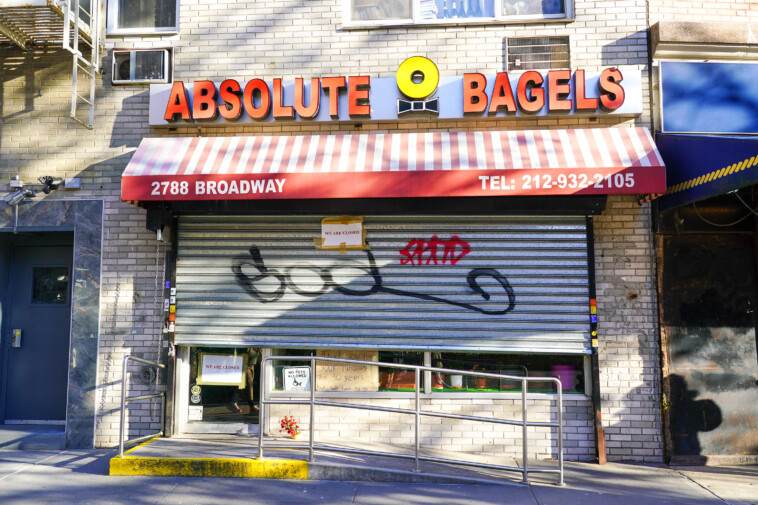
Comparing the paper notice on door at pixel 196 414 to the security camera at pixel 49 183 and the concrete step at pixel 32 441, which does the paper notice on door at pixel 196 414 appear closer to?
the concrete step at pixel 32 441

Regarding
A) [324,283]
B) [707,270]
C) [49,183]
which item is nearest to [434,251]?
[324,283]

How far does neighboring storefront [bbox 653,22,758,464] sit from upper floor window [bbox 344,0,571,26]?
1.46 m

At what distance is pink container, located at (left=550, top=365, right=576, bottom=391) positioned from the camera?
23.4 ft

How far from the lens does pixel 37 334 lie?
26.0 feet

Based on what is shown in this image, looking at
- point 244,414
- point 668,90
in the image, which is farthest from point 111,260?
point 668,90

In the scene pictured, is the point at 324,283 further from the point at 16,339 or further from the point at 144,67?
the point at 16,339

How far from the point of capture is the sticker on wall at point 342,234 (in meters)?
7.27

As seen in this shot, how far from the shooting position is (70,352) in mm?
7422

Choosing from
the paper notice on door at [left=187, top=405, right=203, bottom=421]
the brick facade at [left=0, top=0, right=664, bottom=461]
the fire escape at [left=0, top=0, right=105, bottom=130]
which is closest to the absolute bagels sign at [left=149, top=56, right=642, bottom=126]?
the brick facade at [left=0, top=0, right=664, bottom=461]

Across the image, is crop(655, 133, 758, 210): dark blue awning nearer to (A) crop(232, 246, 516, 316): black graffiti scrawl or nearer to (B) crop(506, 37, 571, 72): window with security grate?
(B) crop(506, 37, 571, 72): window with security grate

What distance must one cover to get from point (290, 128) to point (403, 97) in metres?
1.51

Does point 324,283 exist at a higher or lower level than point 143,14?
lower

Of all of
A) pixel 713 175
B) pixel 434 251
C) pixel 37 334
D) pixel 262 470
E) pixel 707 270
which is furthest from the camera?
pixel 37 334

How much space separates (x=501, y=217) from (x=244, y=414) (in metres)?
4.08
